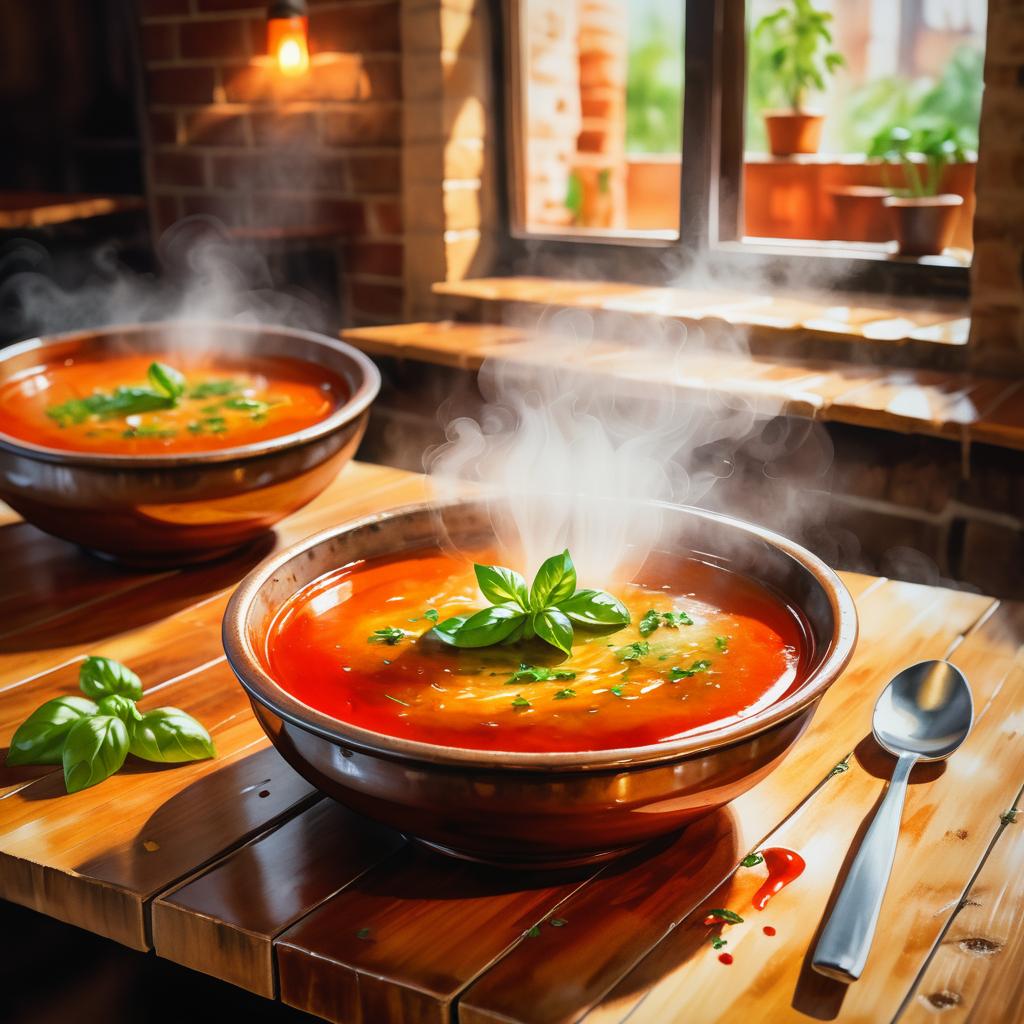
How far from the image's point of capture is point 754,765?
0.78 m

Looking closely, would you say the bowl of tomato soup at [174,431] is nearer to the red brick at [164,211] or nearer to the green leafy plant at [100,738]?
the green leafy plant at [100,738]

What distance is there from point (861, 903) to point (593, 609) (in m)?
0.31

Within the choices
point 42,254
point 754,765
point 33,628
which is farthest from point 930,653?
point 42,254

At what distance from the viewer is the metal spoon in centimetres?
73

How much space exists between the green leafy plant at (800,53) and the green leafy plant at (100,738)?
8.34ft

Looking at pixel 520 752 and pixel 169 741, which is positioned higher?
pixel 520 752

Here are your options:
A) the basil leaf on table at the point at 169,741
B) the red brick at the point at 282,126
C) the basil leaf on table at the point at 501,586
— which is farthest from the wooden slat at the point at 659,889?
the red brick at the point at 282,126

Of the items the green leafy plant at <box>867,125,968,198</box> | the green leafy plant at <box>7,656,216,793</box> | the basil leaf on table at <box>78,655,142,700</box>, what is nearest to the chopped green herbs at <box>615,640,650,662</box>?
the green leafy plant at <box>7,656,216,793</box>

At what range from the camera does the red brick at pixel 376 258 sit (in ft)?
10.5

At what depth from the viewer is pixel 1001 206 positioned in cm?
223

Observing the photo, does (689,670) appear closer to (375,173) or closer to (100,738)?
(100,738)

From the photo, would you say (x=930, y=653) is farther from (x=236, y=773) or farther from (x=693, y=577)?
(x=236, y=773)

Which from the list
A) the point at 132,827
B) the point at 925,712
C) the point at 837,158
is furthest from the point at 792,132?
the point at 132,827

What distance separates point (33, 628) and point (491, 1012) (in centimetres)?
79
